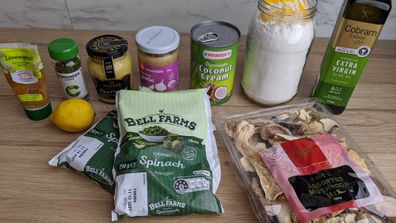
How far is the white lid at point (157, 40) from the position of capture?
660 millimetres

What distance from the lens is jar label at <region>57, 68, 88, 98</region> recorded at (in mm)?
691

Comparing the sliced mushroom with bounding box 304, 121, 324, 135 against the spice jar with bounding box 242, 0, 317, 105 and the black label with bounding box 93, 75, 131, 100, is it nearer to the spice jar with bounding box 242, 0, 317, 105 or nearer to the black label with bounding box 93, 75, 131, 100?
the spice jar with bounding box 242, 0, 317, 105

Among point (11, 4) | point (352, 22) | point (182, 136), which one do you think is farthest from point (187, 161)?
point (11, 4)

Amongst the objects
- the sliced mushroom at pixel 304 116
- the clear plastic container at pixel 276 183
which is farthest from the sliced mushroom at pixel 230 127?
the sliced mushroom at pixel 304 116

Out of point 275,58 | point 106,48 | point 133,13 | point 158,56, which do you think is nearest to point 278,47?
point 275,58

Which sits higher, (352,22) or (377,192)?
(352,22)

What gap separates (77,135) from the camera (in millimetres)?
693

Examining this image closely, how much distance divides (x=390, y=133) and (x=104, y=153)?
1.87ft

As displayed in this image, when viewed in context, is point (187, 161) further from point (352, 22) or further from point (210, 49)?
point (352, 22)

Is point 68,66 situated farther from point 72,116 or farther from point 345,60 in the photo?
point 345,60

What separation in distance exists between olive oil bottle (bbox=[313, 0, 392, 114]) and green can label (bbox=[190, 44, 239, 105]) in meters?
0.19

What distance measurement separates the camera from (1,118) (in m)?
0.72

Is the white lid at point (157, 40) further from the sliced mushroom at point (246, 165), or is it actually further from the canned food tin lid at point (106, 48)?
the sliced mushroom at point (246, 165)

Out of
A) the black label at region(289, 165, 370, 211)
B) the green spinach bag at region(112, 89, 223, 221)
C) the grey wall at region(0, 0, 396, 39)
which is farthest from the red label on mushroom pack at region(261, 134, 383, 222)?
the grey wall at region(0, 0, 396, 39)
